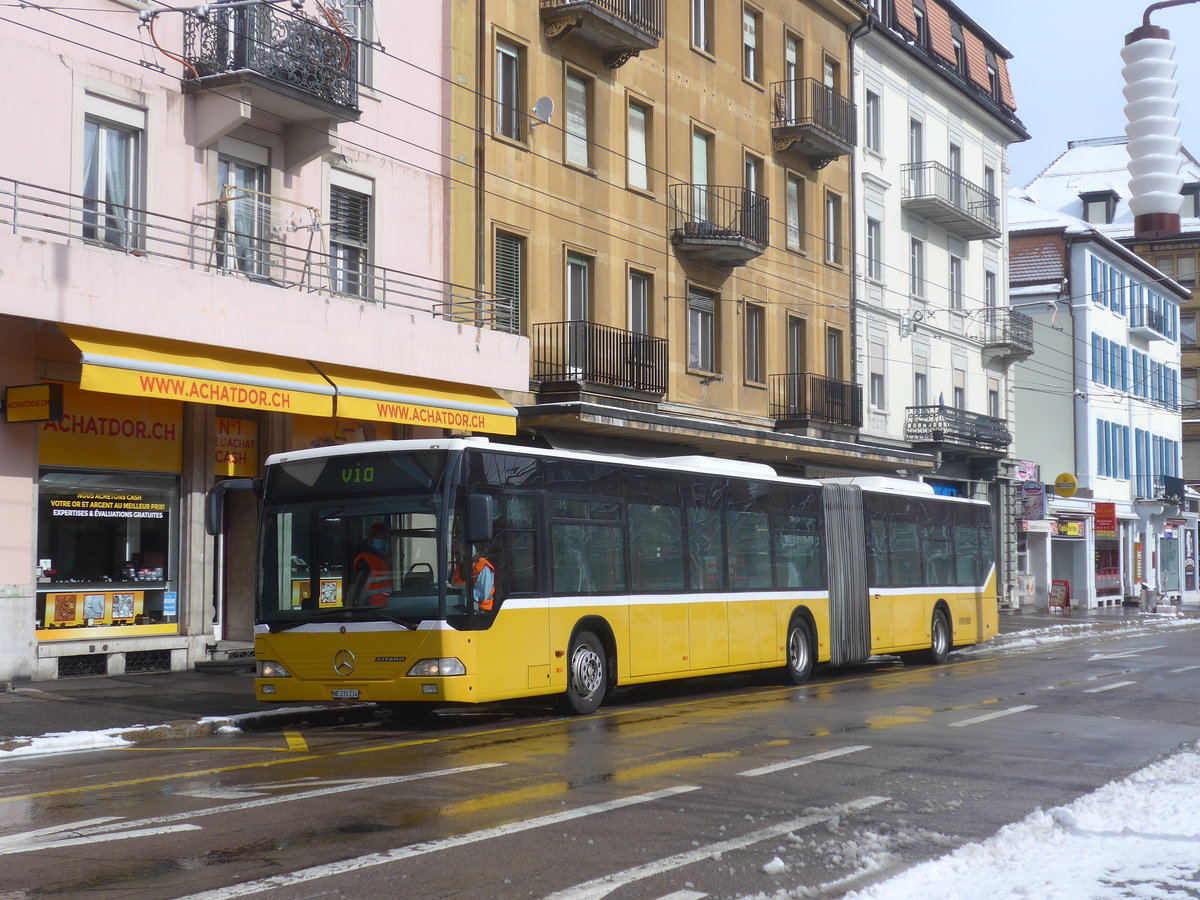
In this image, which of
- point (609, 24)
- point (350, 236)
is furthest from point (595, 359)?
point (609, 24)

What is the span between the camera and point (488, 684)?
14.0 metres

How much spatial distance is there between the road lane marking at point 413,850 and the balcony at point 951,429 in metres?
32.0

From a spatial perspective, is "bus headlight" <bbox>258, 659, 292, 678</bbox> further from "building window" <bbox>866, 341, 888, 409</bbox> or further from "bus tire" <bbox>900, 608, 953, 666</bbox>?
"building window" <bbox>866, 341, 888, 409</bbox>

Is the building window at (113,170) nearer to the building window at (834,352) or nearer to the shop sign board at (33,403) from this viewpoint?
the shop sign board at (33,403)

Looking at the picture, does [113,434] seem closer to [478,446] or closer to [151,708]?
[151,708]

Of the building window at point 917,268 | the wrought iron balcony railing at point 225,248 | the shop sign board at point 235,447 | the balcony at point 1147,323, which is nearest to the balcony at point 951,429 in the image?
the building window at point 917,268

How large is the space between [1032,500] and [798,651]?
29162 millimetres

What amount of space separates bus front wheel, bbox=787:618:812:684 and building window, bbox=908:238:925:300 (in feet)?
73.8

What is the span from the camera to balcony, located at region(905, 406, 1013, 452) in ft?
133

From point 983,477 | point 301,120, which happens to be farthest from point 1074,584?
point 301,120

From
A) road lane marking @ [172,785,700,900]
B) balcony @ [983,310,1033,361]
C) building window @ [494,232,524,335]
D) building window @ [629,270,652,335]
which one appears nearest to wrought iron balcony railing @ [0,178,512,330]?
building window @ [494,232,524,335]

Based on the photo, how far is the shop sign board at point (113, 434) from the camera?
1825 cm

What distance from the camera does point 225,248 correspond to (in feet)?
66.1

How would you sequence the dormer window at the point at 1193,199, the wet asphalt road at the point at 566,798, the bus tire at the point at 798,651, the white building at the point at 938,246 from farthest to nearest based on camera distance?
1. the dormer window at the point at 1193,199
2. the white building at the point at 938,246
3. the bus tire at the point at 798,651
4. the wet asphalt road at the point at 566,798
